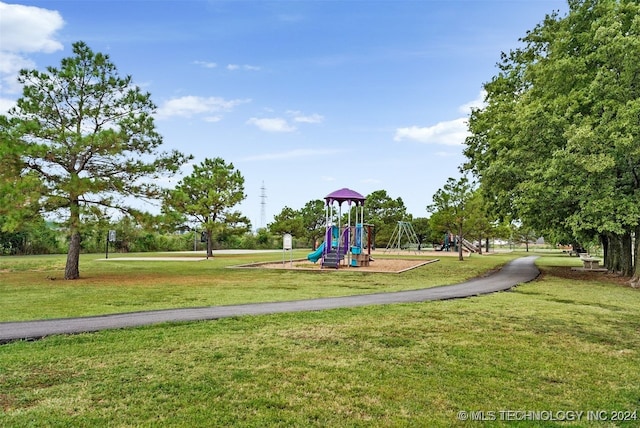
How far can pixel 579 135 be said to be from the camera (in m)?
14.6

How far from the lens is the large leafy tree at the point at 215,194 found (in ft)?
114

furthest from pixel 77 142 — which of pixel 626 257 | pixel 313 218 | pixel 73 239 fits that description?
pixel 313 218

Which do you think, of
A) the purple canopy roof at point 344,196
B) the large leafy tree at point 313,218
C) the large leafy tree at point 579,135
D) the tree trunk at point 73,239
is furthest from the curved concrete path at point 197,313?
the large leafy tree at point 313,218

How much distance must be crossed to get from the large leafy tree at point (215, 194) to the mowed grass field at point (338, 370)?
996 inches

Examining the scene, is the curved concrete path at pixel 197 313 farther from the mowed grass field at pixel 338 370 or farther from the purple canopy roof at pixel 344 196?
the purple canopy roof at pixel 344 196

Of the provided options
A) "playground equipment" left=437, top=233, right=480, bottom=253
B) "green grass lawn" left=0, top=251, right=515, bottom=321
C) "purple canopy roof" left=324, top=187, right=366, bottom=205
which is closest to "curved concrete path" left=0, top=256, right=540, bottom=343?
"green grass lawn" left=0, top=251, right=515, bottom=321

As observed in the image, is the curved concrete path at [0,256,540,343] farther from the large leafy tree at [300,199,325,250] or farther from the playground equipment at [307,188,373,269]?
the large leafy tree at [300,199,325,250]

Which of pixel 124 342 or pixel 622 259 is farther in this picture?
pixel 622 259

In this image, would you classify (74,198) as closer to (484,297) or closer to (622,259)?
(484,297)

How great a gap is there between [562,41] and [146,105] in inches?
652

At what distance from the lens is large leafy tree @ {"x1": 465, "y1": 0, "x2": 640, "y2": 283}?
1490cm

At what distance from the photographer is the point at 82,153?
631 inches

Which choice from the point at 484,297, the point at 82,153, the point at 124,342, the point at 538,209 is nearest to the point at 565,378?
the point at 124,342

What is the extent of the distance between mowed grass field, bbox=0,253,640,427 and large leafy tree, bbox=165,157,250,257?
25.3 m
